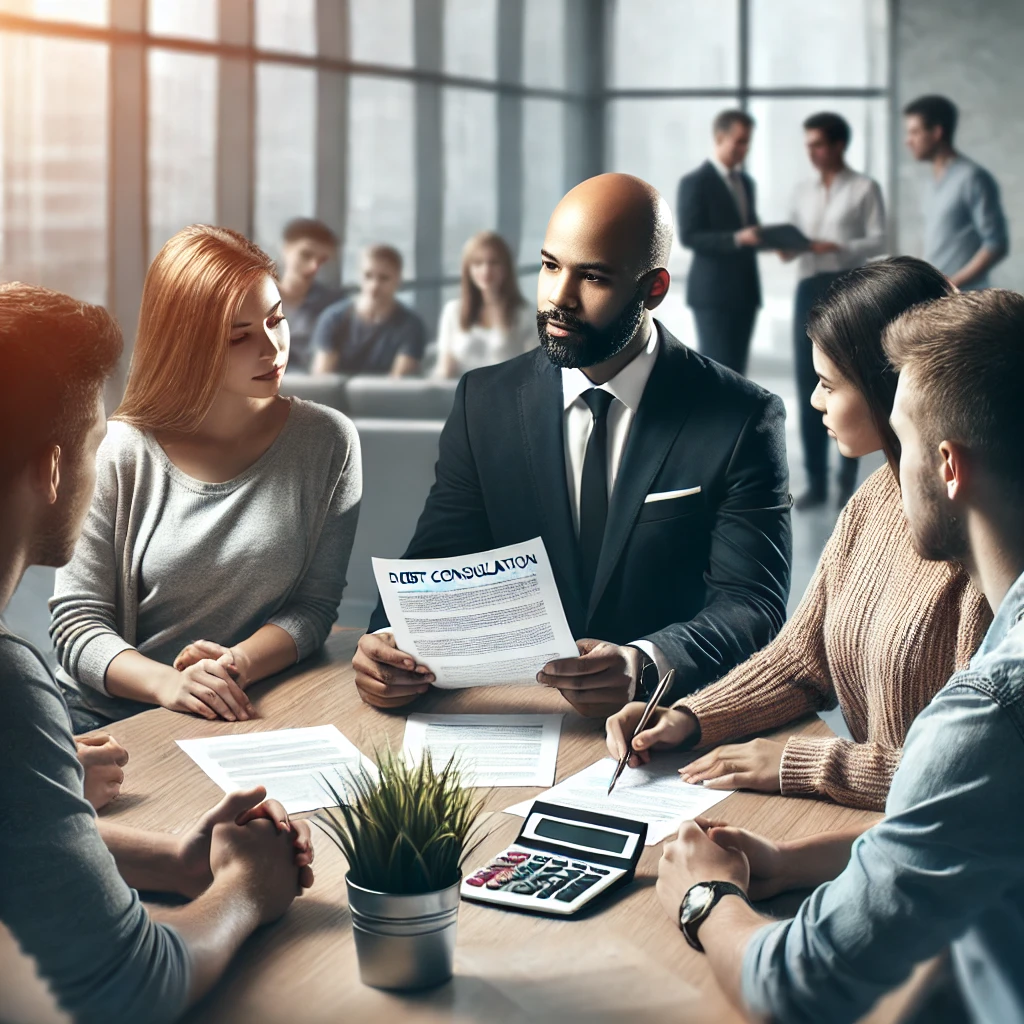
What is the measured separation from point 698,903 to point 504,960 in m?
0.19

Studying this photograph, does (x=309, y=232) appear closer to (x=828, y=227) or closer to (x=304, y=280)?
(x=304, y=280)

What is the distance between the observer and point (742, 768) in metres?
1.59

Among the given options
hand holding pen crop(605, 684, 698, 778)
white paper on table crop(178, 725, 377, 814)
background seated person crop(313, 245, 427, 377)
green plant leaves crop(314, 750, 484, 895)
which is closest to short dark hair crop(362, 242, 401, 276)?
background seated person crop(313, 245, 427, 377)

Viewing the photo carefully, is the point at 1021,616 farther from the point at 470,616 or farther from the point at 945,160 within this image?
the point at 945,160

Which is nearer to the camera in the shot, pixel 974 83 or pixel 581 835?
pixel 581 835

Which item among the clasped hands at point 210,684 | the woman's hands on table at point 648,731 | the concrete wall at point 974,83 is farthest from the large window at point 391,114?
the woman's hands on table at point 648,731

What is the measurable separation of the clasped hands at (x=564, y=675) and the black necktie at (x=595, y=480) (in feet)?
1.23

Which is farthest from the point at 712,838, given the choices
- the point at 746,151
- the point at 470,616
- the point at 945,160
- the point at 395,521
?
the point at 746,151

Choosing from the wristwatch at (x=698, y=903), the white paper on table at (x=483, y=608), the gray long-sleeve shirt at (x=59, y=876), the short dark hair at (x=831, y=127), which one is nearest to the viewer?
the gray long-sleeve shirt at (x=59, y=876)

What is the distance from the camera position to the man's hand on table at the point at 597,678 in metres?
1.79

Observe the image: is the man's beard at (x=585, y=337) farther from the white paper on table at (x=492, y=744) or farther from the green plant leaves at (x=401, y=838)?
the green plant leaves at (x=401, y=838)

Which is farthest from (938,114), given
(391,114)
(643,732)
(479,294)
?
(643,732)

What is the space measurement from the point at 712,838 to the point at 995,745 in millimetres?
405

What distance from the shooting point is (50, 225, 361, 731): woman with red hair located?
212cm
